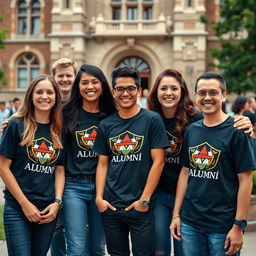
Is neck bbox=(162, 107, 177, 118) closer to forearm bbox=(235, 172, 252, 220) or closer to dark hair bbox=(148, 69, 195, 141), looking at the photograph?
dark hair bbox=(148, 69, 195, 141)

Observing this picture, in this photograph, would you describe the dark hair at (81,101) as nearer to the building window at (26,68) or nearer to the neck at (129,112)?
the neck at (129,112)

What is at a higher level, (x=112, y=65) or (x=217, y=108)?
(x=112, y=65)

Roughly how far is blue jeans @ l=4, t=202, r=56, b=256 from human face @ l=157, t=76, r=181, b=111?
1517 mm

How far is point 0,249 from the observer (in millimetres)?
5129

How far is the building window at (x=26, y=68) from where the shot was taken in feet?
84.0

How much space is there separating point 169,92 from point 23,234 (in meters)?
1.80

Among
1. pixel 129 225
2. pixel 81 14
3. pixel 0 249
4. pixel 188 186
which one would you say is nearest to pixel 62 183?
pixel 129 225

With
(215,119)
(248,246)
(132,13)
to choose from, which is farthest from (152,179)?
(132,13)

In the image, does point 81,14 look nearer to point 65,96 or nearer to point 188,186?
point 65,96

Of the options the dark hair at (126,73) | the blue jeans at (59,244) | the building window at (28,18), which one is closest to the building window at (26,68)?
the building window at (28,18)

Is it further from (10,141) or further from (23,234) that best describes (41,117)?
(23,234)

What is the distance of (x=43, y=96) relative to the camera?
3602mm

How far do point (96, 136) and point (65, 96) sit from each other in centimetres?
Result: 133

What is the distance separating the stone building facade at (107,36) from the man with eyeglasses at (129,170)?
1967cm
